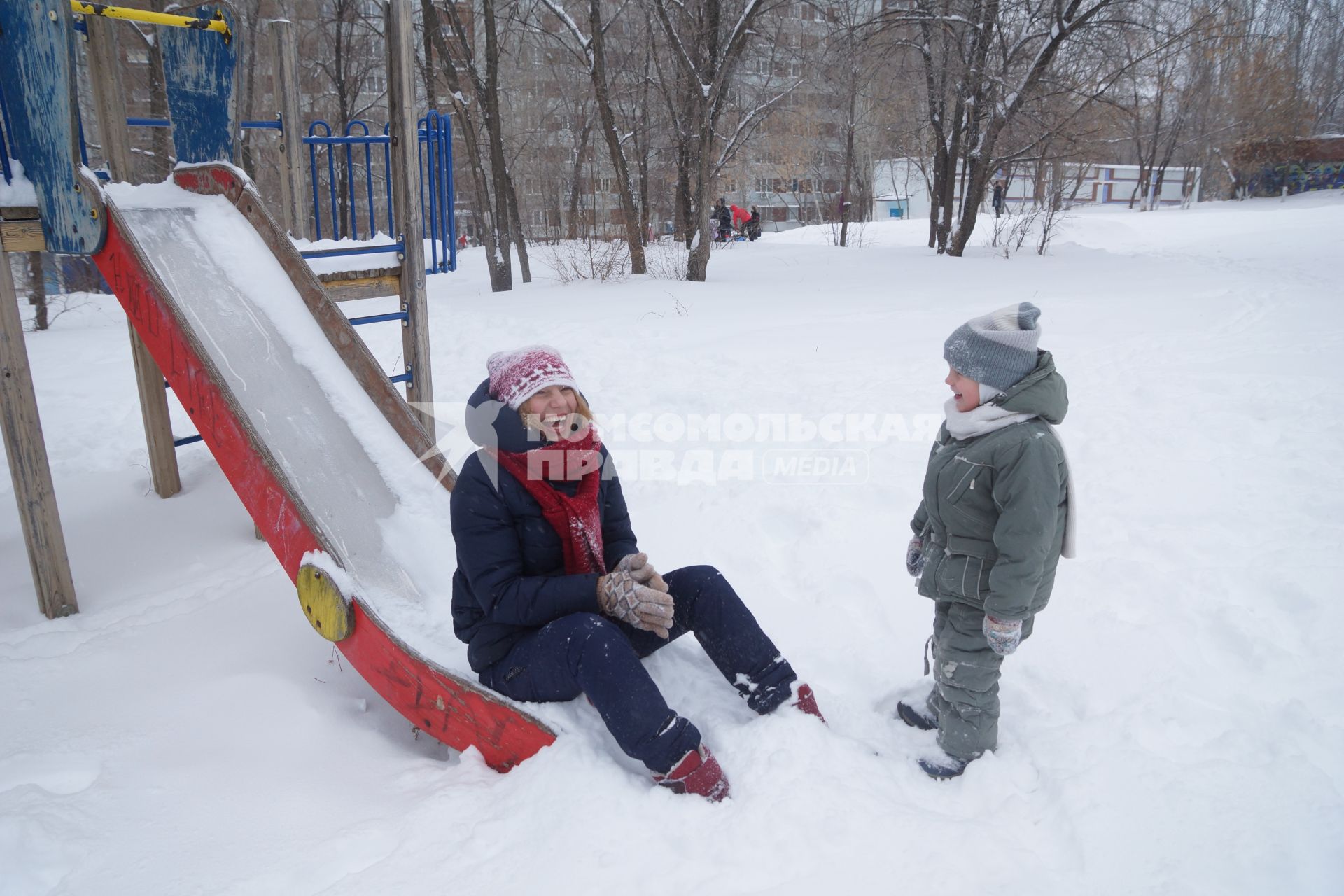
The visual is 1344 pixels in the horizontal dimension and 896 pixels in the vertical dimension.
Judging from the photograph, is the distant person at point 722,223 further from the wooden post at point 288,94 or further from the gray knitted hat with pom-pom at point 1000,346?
the gray knitted hat with pom-pom at point 1000,346

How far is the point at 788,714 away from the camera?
2.27 metres

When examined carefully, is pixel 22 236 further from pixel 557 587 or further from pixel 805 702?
pixel 805 702

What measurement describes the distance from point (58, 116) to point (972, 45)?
1297cm

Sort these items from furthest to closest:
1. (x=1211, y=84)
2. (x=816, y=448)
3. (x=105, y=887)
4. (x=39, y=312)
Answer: (x=1211, y=84) < (x=39, y=312) < (x=816, y=448) < (x=105, y=887)

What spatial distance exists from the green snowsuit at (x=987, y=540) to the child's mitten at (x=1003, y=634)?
0.02 m

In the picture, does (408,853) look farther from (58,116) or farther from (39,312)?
(39,312)

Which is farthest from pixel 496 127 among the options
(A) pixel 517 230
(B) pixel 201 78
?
(B) pixel 201 78

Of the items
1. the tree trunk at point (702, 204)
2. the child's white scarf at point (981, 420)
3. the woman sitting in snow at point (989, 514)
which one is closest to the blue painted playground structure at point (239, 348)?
the woman sitting in snow at point (989, 514)

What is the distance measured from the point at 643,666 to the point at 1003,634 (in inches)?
38.1

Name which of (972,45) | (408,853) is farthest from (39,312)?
(972,45)

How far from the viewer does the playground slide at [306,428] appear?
2.47 m

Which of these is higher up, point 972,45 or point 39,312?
point 972,45

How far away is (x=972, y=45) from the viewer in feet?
41.8

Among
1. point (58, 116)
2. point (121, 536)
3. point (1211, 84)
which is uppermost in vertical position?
point (1211, 84)
